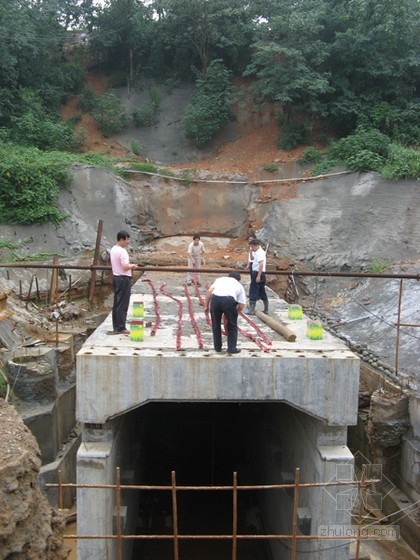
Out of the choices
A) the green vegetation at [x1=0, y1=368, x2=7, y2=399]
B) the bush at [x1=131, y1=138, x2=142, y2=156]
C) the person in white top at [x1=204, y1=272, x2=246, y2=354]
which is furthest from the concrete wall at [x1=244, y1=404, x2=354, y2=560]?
the bush at [x1=131, y1=138, x2=142, y2=156]

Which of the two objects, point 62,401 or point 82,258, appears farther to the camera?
point 82,258

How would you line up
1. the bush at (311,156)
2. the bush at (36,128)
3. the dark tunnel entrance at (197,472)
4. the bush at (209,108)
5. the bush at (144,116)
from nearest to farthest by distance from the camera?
1. the dark tunnel entrance at (197,472)
2. the bush at (311,156)
3. the bush at (36,128)
4. the bush at (209,108)
5. the bush at (144,116)

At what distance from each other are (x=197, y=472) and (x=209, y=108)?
73.2 feet

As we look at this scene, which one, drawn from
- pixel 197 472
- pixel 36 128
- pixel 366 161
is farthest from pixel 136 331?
pixel 36 128

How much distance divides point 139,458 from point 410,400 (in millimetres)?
5533

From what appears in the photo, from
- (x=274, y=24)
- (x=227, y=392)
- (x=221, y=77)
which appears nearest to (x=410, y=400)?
(x=227, y=392)

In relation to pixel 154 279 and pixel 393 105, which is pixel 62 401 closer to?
pixel 154 279

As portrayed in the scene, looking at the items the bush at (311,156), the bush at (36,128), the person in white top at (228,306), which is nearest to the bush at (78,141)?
the bush at (36,128)

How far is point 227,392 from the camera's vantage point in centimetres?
771

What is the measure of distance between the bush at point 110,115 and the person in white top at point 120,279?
2429 centimetres

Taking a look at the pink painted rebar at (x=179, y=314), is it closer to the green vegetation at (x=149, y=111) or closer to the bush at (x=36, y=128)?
the bush at (x=36, y=128)

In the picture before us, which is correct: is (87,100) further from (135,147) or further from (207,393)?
(207,393)

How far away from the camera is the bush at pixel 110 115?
31234 mm

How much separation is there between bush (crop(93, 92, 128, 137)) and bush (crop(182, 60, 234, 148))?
3.80m
